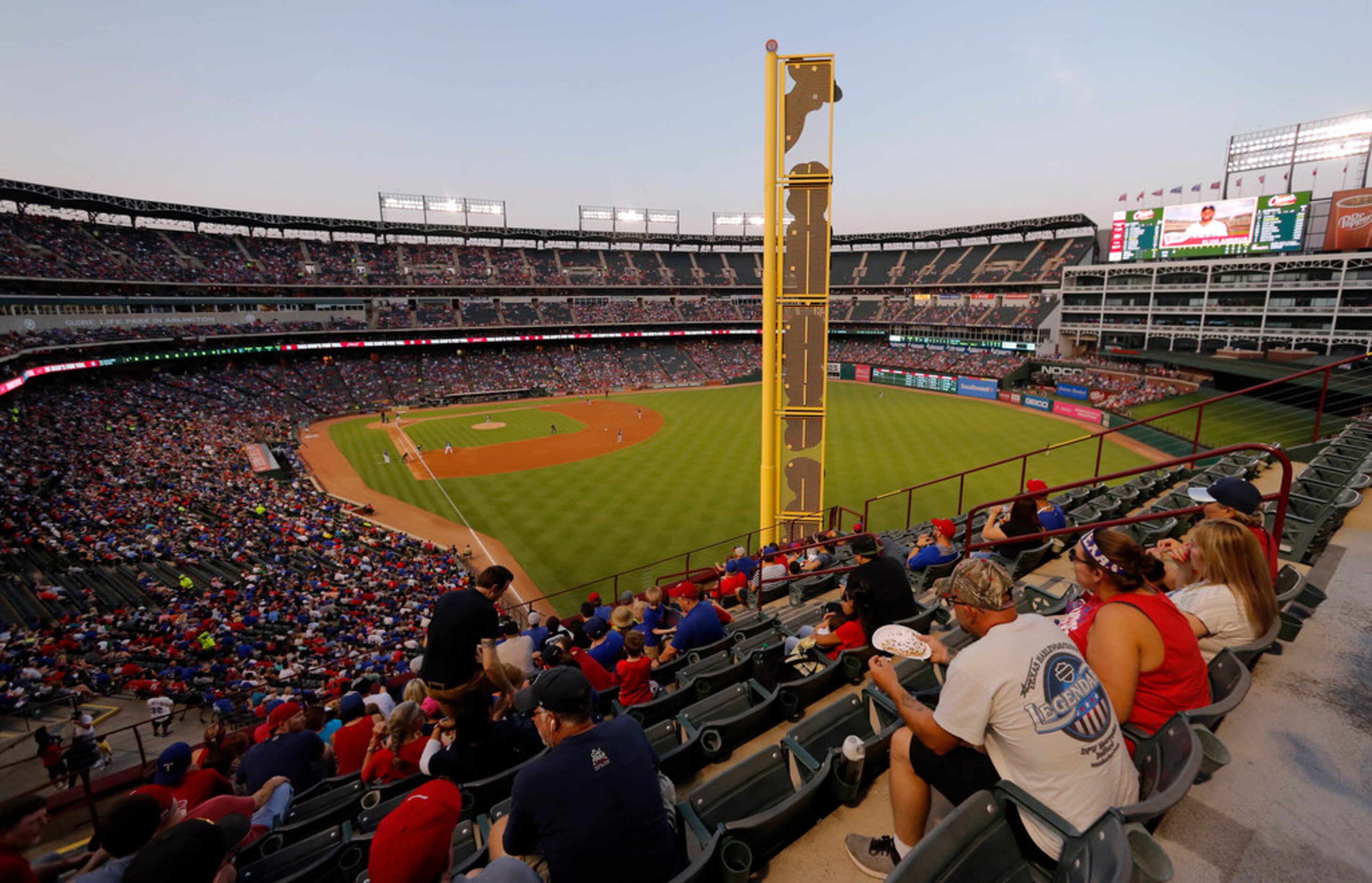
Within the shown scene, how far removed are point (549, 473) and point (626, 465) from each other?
4.10 meters

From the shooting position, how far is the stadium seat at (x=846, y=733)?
3.88 metres

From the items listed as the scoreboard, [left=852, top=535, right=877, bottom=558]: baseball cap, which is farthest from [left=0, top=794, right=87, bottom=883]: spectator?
the scoreboard

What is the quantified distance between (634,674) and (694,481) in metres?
23.1

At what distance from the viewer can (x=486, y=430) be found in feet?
140

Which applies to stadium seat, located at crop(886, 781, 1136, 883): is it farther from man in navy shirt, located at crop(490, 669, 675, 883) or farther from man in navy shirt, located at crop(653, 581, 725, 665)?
man in navy shirt, located at crop(653, 581, 725, 665)

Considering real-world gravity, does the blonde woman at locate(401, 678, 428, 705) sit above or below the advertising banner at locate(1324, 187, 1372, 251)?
A: below

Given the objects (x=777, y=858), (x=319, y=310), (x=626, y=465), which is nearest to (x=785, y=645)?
(x=777, y=858)

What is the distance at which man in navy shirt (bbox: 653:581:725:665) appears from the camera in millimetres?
7082

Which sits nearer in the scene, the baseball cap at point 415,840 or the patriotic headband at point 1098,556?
the baseball cap at point 415,840

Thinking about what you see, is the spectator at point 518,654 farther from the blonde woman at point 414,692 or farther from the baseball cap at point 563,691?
the baseball cap at point 563,691

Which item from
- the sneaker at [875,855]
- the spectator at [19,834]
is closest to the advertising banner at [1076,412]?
the sneaker at [875,855]

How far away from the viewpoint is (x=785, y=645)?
21.0 feet

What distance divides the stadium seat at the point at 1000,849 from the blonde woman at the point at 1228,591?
77.6 inches

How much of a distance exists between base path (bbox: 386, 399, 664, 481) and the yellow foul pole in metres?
20.8
